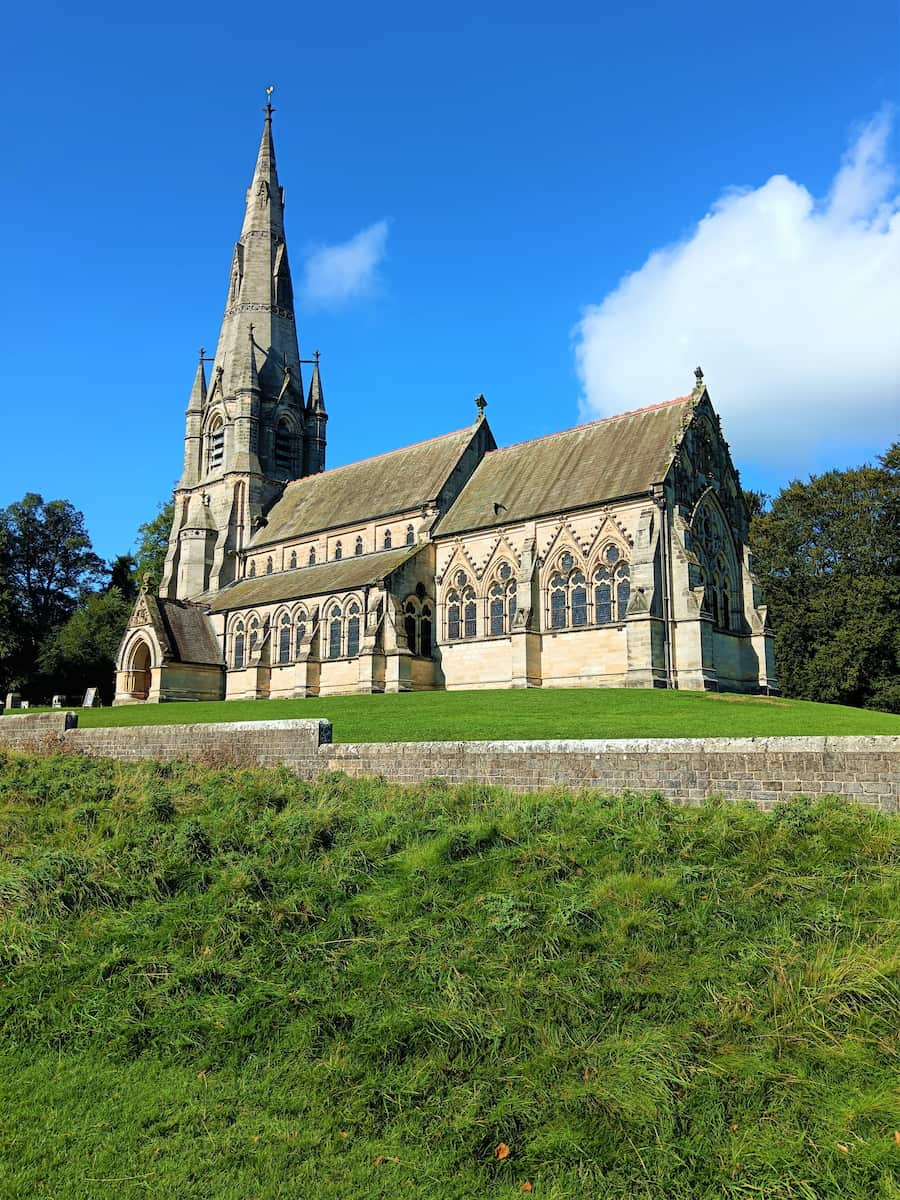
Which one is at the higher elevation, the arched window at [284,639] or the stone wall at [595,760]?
the arched window at [284,639]

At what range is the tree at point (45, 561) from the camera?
6625 cm

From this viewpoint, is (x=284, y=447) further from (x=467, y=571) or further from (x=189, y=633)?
(x=467, y=571)

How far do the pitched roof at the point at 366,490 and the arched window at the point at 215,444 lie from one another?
5.25 meters

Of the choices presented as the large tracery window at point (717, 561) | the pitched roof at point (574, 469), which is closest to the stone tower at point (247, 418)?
the pitched roof at point (574, 469)

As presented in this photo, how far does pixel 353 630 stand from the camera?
1634 inches

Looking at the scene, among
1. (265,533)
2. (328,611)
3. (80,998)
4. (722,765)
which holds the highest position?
(265,533)

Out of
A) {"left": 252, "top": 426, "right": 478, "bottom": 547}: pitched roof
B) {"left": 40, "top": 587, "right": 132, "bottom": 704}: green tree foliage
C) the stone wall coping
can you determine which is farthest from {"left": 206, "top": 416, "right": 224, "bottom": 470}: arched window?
the stone wall coping

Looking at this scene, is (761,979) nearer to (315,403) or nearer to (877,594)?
(877,594)

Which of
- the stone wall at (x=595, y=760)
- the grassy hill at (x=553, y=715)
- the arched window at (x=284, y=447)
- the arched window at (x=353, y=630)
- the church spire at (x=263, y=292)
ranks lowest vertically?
the stone wall at (x=595, y=760)

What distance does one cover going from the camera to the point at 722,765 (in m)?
13.2

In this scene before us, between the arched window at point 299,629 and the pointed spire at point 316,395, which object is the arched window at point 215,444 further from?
the arched window at point 299,629

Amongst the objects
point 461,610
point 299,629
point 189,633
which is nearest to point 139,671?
point 189,633

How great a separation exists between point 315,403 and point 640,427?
28476mm

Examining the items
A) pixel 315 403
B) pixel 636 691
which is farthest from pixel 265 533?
pixel 636 691
